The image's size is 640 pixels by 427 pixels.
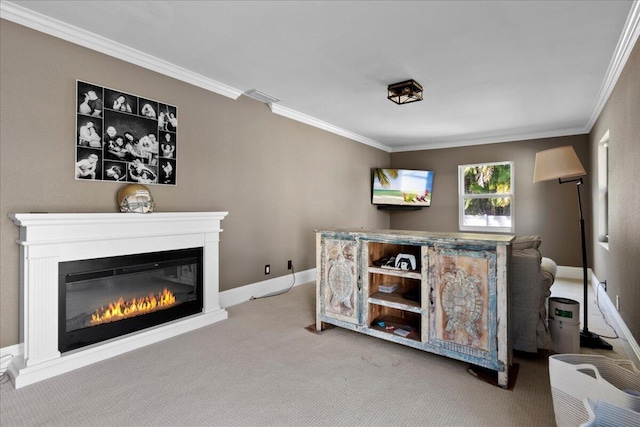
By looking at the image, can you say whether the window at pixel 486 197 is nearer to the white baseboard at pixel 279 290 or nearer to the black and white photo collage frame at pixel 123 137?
the white baseboard at pixel 279 290

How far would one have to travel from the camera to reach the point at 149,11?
2.19 meters

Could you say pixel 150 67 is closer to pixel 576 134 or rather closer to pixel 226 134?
pixel 226 134

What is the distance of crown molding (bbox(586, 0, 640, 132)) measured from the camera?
2.17 meters

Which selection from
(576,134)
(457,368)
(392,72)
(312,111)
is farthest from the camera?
(576,134)

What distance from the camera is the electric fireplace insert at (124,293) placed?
2336 mm

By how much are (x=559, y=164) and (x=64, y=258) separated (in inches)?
155

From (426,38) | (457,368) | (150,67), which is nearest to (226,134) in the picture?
(150,67)

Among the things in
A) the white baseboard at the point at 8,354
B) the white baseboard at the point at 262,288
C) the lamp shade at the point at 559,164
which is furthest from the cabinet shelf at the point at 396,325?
the white baseboard at the point at 8,354

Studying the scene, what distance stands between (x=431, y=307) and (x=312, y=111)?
10.4ft

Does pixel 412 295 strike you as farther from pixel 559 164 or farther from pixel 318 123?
pixel 318 123

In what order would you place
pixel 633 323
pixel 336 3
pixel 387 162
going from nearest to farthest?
pixel 336 3, pixel 633 323, pixel 387 162

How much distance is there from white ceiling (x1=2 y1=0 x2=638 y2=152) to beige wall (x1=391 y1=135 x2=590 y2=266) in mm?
1456

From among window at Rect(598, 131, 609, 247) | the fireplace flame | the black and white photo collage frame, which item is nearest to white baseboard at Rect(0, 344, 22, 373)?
the fireplace flame

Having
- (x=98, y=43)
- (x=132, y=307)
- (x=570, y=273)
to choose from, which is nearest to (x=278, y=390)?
(x=132, y=307)
